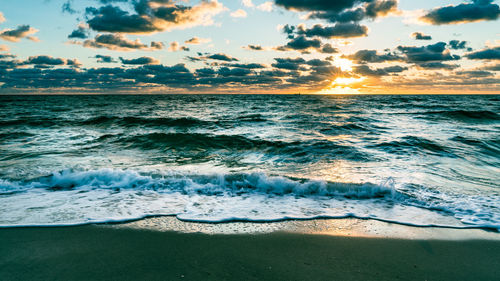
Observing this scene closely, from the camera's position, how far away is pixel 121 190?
5.61 metres

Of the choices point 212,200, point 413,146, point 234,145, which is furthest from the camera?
point 234,145

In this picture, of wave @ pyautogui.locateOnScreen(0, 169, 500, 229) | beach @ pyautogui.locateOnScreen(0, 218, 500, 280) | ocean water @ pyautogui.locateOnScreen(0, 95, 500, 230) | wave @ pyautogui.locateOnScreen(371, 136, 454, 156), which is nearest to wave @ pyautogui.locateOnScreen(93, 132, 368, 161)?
ocean water @ pyautogui.locateOnScreen(0, 95, 500, 230)

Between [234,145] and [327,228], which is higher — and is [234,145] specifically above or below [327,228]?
below

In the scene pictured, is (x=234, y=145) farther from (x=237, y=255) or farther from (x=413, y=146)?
(x=237, y=255)

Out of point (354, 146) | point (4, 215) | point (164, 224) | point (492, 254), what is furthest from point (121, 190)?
point (354, 146)

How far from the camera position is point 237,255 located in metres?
3.03

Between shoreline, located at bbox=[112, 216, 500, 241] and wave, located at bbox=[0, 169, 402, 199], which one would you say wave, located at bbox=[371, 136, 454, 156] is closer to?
wave, located at bbox=[0, 169, 402, 199]

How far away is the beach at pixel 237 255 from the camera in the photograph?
8.75ft

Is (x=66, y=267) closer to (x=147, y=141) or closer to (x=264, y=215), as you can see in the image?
(x=264, y=215)

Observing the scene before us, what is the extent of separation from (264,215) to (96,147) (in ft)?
29.0

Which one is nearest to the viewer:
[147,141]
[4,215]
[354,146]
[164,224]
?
[164,224]

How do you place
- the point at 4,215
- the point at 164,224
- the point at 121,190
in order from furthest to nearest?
1. the point at 121,190
2. the point at 4,215
3. the point at 164,224

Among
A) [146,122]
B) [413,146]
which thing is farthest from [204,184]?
[146,122]

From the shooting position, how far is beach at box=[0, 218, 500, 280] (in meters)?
2.67
